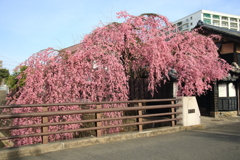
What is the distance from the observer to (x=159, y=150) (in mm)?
5801

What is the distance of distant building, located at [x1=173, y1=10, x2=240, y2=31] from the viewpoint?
95.3 metres

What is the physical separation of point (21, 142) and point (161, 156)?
5.15m

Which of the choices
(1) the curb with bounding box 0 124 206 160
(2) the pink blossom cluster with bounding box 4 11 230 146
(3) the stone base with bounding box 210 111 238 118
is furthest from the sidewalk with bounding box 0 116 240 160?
(3) the stone base with bounding box 210 111 238 118

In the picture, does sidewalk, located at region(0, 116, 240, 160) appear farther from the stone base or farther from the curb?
the stone base

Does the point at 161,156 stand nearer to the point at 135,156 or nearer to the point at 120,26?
the point at 135,156

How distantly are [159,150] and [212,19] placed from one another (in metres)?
103

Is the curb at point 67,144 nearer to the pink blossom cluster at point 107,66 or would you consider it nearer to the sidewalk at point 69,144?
the sidewalk at point 69,144

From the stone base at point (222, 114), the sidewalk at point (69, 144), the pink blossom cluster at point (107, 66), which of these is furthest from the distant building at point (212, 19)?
the sidewalk at point (69, 144)

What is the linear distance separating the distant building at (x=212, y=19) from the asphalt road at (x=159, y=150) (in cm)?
9372

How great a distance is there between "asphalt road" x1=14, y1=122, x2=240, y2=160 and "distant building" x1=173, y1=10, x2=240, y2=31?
93.7 m

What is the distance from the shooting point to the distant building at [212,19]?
9529cm

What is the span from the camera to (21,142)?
796 cm

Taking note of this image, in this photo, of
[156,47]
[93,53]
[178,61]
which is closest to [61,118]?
[93,53]

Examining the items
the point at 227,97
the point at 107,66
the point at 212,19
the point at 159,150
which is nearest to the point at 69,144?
the point at 159,150
